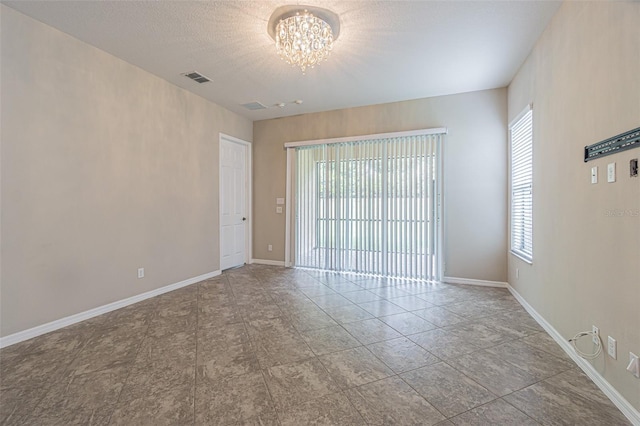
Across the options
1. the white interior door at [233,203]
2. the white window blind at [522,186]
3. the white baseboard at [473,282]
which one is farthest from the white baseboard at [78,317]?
the white window blind at [522,186]

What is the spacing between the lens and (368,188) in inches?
199

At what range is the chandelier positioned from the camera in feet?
8.45

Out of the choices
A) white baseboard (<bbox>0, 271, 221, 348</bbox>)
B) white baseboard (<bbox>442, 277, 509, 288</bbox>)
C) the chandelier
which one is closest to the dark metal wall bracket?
the chandelier

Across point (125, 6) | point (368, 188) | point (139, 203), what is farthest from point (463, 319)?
point (125, 6)

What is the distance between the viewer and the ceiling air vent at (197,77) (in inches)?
152

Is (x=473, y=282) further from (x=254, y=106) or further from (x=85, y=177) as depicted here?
(x=85, y=177)

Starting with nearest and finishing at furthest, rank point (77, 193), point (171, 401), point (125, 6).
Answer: point (171, 401) < point (125, 6) < point (77, 193)

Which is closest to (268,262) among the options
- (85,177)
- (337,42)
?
(85,177)

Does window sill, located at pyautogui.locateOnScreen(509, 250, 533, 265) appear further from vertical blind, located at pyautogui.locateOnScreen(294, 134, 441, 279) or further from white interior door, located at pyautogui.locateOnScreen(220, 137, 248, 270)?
white interior door, located at pyautogui.locateOnScreen(220, 137, 248, 270)

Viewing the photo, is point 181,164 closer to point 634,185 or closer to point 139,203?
point 139,203

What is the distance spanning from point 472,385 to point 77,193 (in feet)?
12.9

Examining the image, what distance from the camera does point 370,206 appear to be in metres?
5.04

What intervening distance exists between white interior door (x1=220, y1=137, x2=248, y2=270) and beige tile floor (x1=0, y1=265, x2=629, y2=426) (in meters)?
1.94

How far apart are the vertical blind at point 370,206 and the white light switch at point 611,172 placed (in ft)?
8.98
